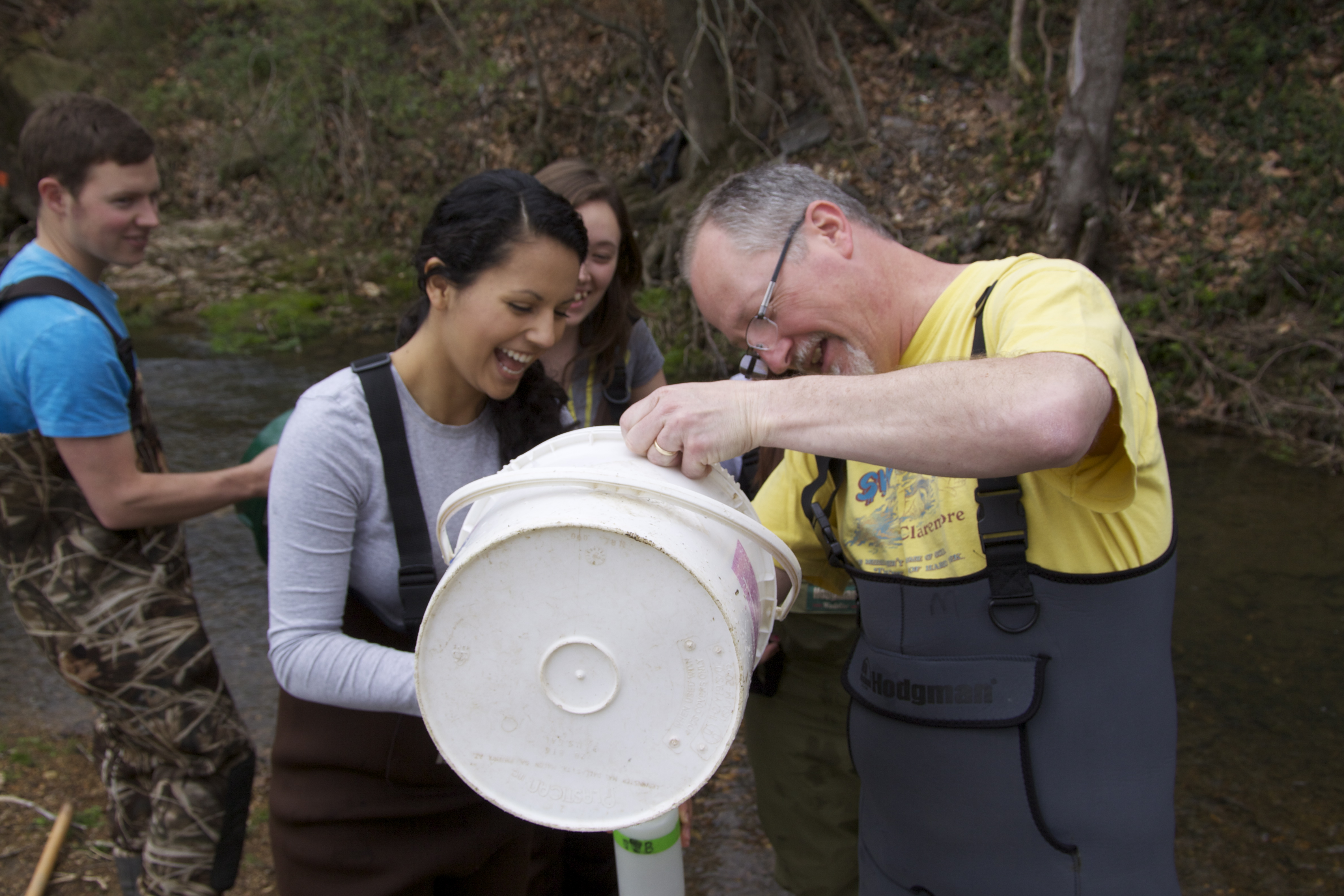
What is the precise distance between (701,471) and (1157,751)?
35.0 inches

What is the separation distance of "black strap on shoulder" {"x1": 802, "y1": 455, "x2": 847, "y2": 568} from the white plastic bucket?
468 mm

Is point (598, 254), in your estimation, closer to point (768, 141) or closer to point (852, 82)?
point (852, 82)

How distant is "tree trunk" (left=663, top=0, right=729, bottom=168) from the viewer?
8539 millimetres

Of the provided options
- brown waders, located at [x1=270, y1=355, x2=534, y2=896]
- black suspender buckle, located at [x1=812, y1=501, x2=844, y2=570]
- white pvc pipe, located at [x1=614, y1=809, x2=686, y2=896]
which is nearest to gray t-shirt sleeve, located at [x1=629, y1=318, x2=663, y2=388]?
brown waders, located at [x1=270, y1=355, x2=534, y2=896]

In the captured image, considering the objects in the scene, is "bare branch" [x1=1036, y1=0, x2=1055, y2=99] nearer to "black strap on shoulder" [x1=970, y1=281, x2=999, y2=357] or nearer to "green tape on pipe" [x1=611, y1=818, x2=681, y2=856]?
"black strap on shoulder" [x1=970, y1=281, x2=999, y2=357]

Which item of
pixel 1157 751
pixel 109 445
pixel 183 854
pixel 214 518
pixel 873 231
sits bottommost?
pixel 214 518

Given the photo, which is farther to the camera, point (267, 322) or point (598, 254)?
point (267, 322)

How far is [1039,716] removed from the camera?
1425 millimetres

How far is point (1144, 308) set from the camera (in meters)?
6.49

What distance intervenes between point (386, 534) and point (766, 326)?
853 millimetres

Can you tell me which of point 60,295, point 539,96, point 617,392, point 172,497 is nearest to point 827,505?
point 617,392

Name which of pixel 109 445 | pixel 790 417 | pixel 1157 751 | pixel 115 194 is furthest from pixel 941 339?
pixel 115 194

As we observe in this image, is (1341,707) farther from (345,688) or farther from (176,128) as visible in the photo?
(176,128)

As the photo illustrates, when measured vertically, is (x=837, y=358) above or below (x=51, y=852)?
above
